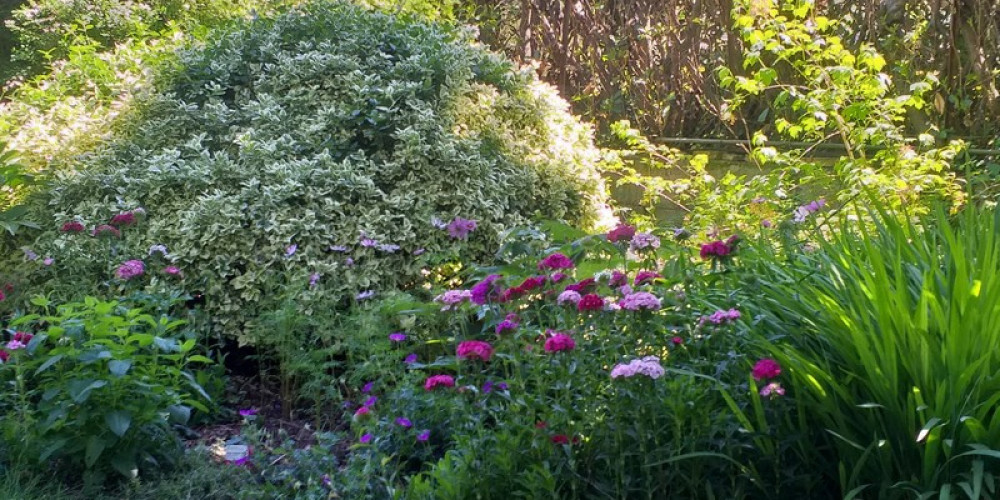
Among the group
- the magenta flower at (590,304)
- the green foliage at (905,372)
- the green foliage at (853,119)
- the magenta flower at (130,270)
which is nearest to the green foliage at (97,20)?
the green foliage at (853,119)

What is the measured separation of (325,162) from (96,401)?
178cm

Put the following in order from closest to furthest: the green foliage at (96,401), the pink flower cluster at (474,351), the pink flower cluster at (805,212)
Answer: the pink flower cluster at (474,351) → the green foliage at (96,401) → the pink flower cluster at (805,212)

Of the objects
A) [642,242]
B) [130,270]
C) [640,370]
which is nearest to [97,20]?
[130,270]

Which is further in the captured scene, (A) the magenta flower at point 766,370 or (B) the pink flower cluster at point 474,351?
(B) the pink flower cluster at point 474,351

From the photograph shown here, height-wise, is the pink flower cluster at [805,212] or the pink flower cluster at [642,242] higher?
the pink flower cluster at [642,242]

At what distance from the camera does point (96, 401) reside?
3.18 m

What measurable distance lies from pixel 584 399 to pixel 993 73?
5.21 m

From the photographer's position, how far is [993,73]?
6574 millimetres

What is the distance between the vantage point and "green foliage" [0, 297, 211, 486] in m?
3.14

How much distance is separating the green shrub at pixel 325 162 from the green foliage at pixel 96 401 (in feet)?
3.19

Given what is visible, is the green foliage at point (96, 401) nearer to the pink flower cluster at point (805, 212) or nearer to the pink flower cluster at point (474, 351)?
the pink flower cluster at point (474, 351)

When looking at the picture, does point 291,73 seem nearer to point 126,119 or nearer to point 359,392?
point 126,119

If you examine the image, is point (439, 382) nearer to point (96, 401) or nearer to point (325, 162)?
point (96, 401)

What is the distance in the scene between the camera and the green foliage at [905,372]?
2303 mm
